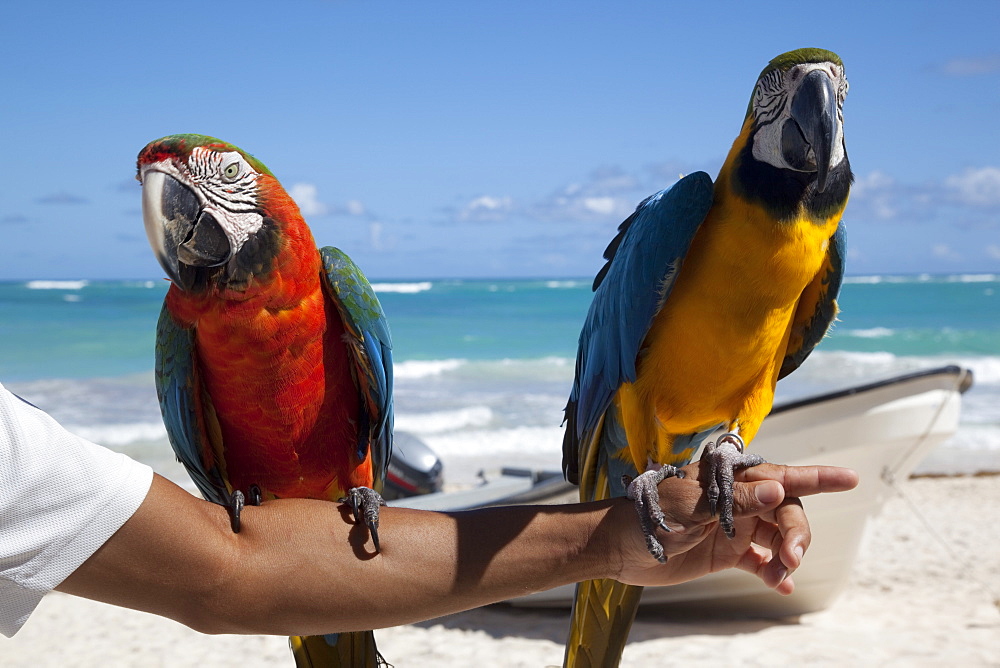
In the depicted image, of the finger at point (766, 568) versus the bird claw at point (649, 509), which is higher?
the bird claw at point (649, 509)

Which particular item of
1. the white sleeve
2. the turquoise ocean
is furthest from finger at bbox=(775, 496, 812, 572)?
the turquoise ocean

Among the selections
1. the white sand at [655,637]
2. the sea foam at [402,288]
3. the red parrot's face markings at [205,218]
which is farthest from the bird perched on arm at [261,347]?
the sea foam at [402,288]

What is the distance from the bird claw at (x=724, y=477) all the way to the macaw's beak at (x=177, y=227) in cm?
119

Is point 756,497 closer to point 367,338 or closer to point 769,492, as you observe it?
point 769,492

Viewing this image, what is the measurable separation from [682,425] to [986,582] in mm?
4650

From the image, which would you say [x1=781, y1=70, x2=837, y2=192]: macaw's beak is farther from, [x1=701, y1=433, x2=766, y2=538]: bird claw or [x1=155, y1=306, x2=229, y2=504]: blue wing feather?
[x1=155, y1=306, x2=229, y2=504]: blue wing feather

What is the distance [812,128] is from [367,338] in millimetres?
1163

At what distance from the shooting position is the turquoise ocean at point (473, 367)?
9984 millimetres

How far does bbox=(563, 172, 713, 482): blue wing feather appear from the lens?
6.30 ft

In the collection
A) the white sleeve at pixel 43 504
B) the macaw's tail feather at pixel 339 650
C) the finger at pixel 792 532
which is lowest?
the macaw's tail feather at pixel 339 650

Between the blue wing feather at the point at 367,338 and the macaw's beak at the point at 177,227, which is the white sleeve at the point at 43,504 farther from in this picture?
the blue wing feather at the point at 367,338

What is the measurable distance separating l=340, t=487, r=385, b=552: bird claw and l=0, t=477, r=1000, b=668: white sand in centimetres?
296

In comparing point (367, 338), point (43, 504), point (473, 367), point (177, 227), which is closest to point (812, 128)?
point (367, 338)

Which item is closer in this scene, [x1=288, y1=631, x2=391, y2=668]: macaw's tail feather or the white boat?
[x1=288, y1=631, x2=391, y2=668]: macaw's tail feather
